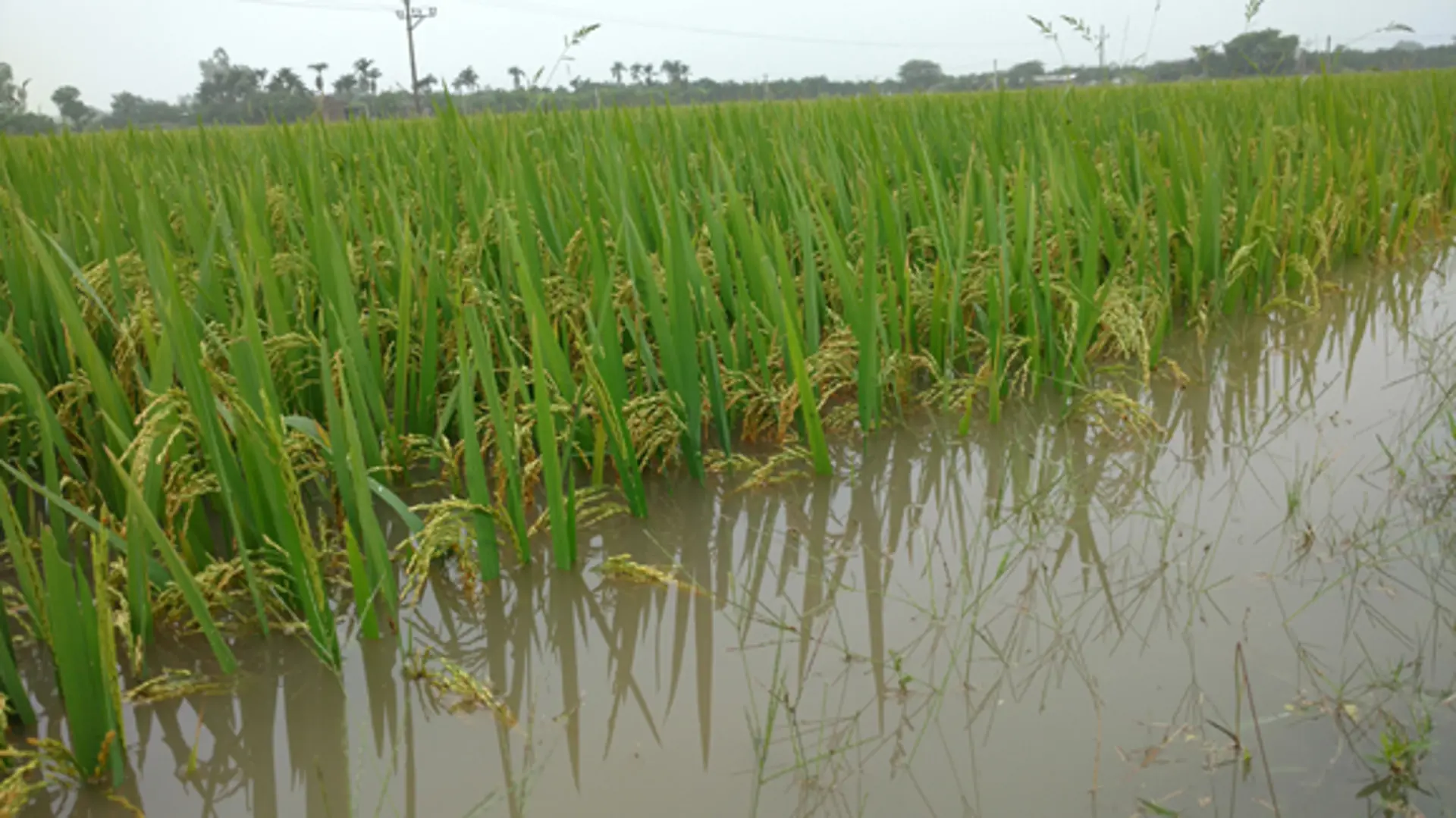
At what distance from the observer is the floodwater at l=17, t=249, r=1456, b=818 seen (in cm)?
93

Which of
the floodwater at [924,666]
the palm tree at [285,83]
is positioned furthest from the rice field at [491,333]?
the palm tree at [285,83]

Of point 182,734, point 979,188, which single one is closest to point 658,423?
point 182,734

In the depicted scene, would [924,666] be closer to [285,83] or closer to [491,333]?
[491,333]

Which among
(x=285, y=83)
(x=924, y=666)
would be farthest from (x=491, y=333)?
(x=285, y=83)

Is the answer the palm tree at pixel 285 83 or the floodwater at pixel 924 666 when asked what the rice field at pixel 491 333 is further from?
the palm tree at pixel 285 83

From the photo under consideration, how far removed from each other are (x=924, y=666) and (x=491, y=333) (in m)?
1.13

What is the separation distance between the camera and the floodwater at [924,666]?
0.93m

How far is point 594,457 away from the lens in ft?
5.17

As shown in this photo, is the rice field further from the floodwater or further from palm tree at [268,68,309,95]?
palm tree at [268,68,309,95]

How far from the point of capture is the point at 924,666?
1.11 meters

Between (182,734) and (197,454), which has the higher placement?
(197,454)

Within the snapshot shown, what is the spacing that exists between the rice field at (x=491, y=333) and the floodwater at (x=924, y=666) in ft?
0.27

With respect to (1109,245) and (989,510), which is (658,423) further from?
(1109,245)

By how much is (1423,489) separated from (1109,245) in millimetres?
961
